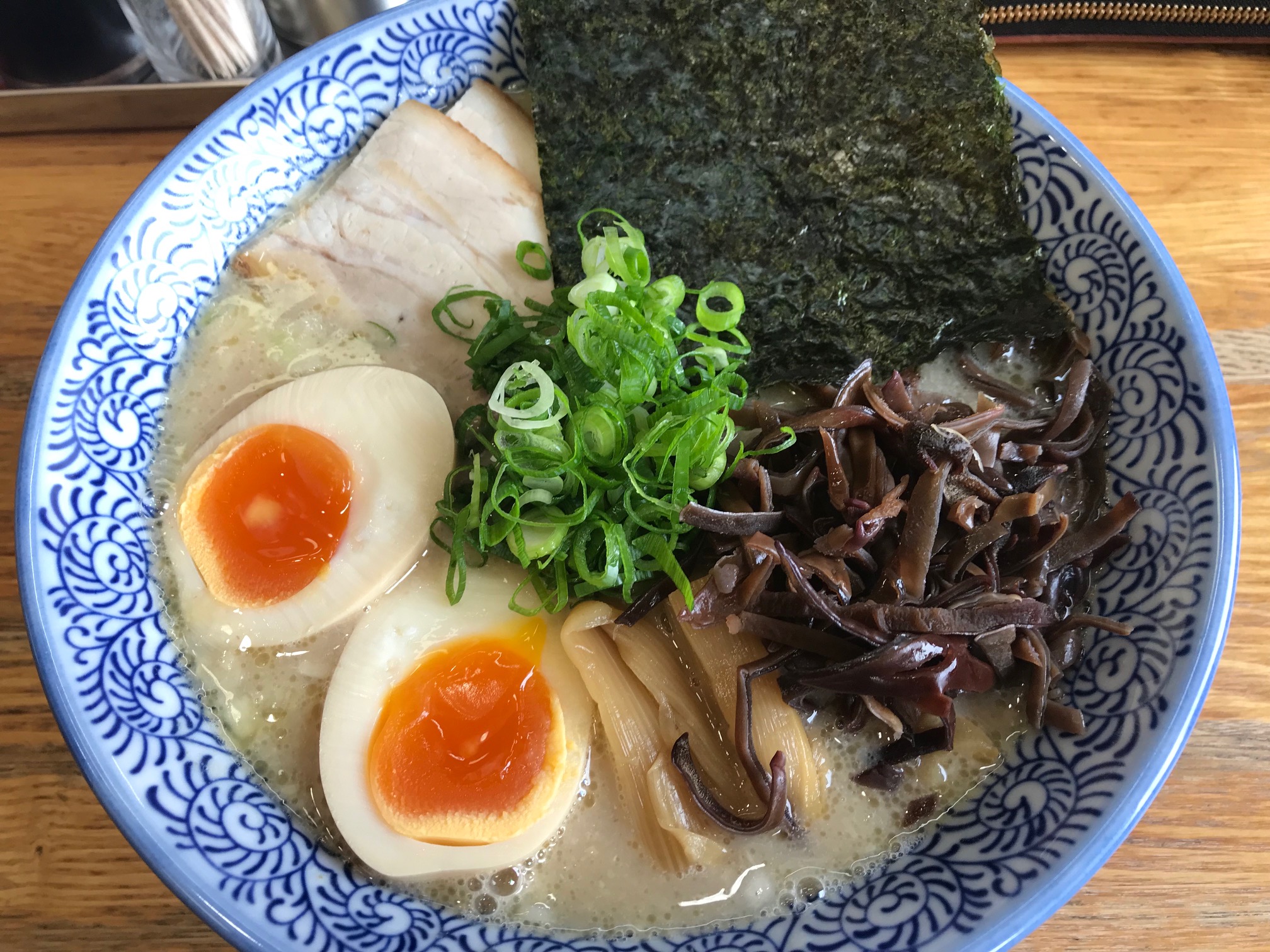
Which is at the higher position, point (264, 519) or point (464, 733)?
point (264, 519)

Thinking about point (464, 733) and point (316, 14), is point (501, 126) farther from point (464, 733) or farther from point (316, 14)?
point (464, 733)

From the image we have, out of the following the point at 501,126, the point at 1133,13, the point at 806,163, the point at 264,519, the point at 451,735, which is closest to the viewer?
the point at 451,735

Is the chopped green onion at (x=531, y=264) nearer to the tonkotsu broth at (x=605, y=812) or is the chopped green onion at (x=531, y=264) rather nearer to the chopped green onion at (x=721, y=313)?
the chopped green onion at (x=721, y=313)


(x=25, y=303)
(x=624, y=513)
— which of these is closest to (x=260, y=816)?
(x=624, y=513)

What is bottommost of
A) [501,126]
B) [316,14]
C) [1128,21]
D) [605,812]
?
[605,812]

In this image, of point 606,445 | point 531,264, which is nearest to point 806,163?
point 531,264

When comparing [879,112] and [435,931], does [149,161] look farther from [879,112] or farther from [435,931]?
[435,931]

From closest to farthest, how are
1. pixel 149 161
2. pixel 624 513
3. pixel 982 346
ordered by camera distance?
pixel 624 513
pixel 982 346
pixel 149 161

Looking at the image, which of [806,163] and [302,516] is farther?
[806,163]
